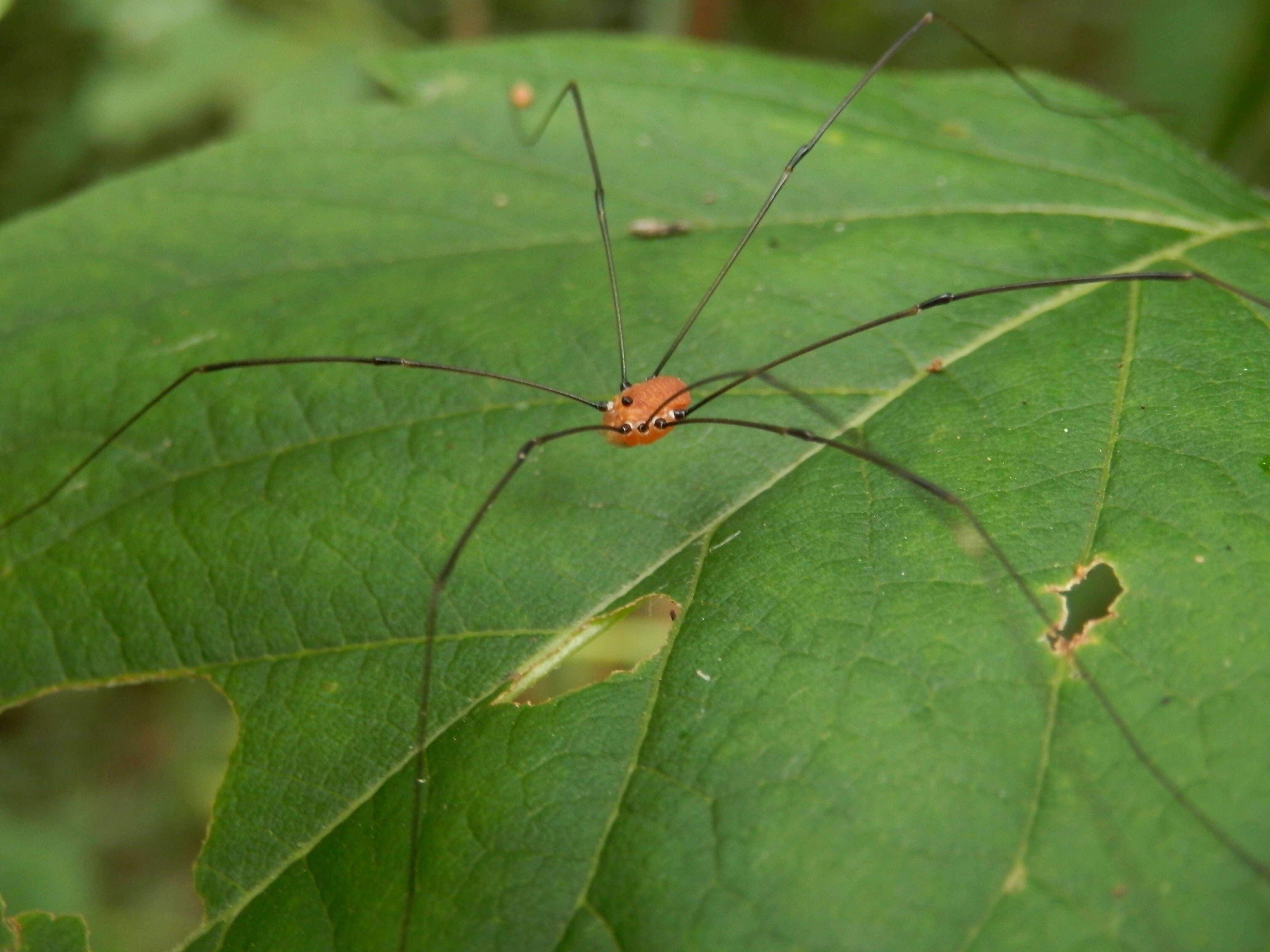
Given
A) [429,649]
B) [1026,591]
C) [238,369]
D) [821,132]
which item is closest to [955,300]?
[821,132]

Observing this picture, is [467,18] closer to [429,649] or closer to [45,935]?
[429,649]

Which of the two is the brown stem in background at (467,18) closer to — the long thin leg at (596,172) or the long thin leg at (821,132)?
the long thin leg at (596,172)

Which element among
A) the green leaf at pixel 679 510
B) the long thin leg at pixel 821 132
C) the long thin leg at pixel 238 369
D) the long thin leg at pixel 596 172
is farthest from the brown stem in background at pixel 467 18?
the long thin leg at pixel 238 369

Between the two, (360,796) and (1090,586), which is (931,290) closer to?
(1090,586)

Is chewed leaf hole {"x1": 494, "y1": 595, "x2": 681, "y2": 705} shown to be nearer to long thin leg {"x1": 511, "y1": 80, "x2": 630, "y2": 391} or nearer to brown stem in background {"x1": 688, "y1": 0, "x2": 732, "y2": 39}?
long thin leg {"x1": 511, "y1": 80, "x2": 630, "y2": 391}

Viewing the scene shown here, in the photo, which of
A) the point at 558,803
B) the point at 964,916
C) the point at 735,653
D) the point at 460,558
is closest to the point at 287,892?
the point at 558,803

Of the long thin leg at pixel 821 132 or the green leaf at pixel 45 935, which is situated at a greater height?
the long thin leg at pixel 821 132
